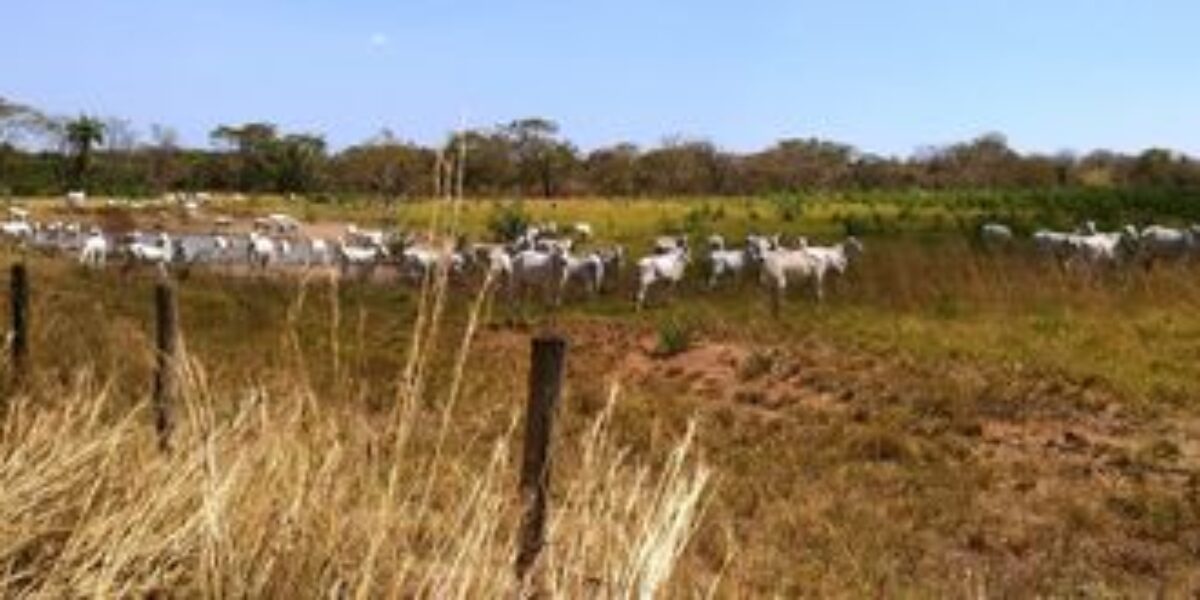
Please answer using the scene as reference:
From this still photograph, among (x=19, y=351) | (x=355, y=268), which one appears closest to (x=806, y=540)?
(x=19, y=351)

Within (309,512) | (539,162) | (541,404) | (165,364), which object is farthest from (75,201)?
(309,512)

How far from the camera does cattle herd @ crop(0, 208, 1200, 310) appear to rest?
25.3 metres

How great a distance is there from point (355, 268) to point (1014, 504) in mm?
22988

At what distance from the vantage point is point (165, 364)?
6.62 meters

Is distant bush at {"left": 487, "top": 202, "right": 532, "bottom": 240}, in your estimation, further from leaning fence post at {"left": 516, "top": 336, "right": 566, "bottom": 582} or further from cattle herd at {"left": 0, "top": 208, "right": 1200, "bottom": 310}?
leaning fence post at {"left": 516, "top": 336, "right": 566, "bottom": 582}

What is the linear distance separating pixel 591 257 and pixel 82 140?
57.1 metres

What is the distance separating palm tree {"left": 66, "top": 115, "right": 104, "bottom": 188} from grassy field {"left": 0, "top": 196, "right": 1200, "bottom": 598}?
51.2m

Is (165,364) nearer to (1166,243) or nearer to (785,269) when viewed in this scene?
(785,269)

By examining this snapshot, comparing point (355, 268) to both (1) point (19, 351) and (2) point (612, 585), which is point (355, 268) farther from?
(2) point (612, 585)

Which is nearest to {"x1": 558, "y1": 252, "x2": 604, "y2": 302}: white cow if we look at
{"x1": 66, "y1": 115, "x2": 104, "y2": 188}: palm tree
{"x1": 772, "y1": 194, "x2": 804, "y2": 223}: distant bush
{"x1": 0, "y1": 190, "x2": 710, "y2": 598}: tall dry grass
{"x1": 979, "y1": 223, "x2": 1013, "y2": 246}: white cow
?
{"x1": 979, "y1": 223, "x2": 1013, "y2": 246}: white cow

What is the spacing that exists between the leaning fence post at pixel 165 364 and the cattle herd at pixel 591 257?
12.9 metres

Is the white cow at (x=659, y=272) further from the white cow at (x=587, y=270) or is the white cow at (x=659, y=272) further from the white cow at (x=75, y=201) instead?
the white cow at (x=75, y=201)

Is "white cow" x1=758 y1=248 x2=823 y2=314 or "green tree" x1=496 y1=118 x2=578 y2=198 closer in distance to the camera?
"white cow" x1=758 y1=248 x2=823 y2=314

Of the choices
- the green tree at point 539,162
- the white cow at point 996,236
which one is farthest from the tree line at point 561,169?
the white cow at point 996,236
